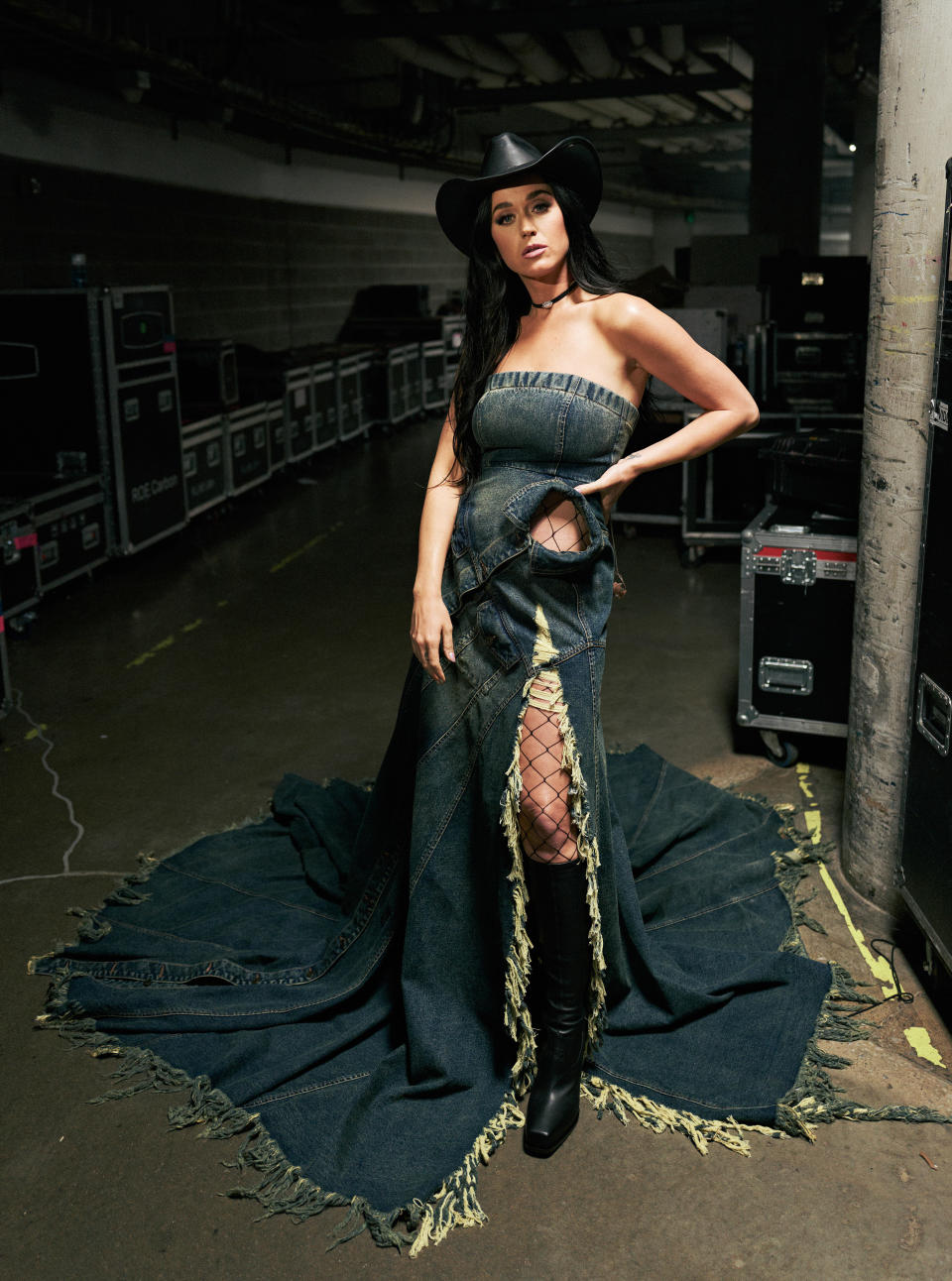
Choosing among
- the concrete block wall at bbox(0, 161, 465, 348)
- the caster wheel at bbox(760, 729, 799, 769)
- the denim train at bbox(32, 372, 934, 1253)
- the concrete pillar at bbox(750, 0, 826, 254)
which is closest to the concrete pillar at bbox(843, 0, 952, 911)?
the denim train at bbox(32, 372, 934, 1253)

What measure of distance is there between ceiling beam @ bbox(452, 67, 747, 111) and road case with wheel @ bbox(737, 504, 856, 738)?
30.1 feet

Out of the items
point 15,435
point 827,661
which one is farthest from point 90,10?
point 827,661

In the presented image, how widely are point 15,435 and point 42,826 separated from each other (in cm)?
334

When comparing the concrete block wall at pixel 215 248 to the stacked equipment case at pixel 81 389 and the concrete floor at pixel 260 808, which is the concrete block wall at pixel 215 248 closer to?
the stacked equipment case at pixel 81 389

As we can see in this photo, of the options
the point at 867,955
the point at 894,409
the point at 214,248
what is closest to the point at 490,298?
the point at 894,409

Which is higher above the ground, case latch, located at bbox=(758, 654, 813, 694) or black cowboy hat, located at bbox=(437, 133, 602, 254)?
black cowboy hat, located at bbox=(437, 133, 602, 254)

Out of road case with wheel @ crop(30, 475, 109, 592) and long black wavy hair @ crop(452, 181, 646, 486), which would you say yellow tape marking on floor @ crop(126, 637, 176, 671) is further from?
long black wavy hair @ crop(452, 181, 646, 486)

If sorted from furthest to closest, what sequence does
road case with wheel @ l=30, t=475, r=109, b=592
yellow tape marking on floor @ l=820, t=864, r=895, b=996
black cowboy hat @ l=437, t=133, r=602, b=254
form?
road case with wheel @ l=30, t=475, r=109, b=592, yellow tape marking on floor @ l=820, t=864, r=895, b=996, black cowboy hat @ l=437, t=133, r=602, b=254

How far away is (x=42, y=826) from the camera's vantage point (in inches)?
130

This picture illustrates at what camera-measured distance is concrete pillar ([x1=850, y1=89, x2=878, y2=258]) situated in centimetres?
1495

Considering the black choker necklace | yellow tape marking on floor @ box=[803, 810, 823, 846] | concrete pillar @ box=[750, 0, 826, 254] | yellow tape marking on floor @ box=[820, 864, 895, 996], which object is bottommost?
yellow tape marking on floor @ box=[820, 864, 895, 996]

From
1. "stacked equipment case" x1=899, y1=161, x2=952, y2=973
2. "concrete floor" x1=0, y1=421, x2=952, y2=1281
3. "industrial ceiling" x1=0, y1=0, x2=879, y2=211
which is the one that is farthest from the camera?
"industrial ceiling" x1=0, y1=0, x2=879, y2=211

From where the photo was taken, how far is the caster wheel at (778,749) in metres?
3.68

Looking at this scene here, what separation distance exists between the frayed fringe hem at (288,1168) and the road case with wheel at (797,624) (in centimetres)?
186
